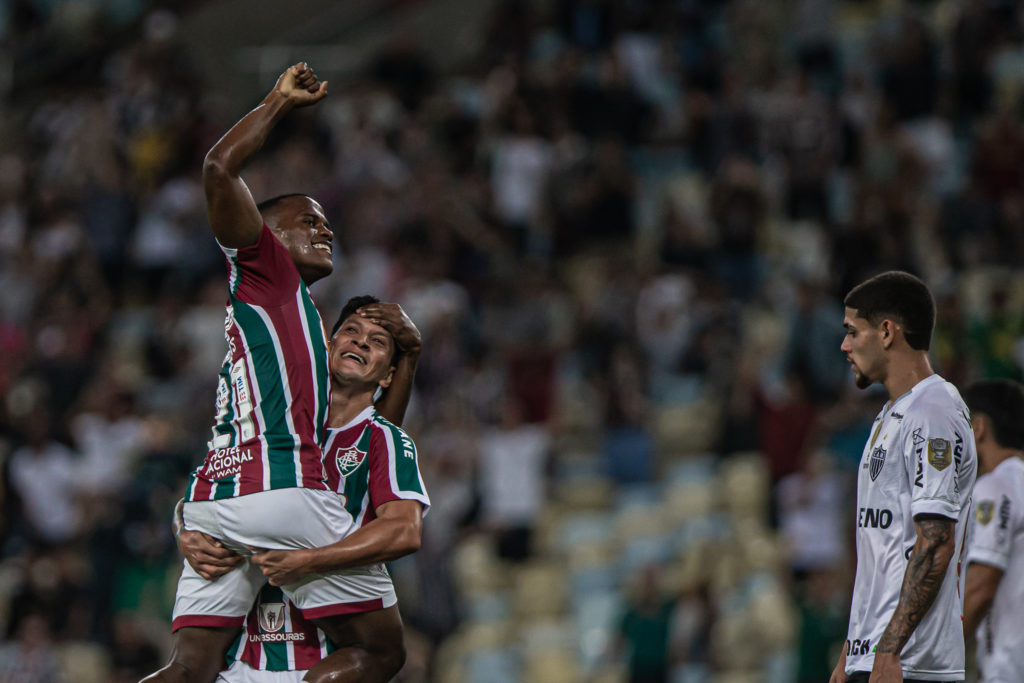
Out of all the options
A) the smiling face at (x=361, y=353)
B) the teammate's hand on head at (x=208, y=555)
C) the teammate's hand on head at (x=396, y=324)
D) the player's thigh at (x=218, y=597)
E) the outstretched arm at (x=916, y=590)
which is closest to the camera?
the outstretched arm at (x=916, y=590)

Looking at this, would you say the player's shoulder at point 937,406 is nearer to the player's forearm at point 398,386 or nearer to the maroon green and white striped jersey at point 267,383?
the player's forearm at point 398,386

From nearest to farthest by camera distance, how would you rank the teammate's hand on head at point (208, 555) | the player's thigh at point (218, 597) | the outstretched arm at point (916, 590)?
the outstretched arm at point (916, 590), the teammate's hand on head at point (208, 555), the player's thigh at point (218, 597)

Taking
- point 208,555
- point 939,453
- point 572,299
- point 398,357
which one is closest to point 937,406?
point 939,453

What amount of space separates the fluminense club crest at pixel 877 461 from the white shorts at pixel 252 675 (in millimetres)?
2166

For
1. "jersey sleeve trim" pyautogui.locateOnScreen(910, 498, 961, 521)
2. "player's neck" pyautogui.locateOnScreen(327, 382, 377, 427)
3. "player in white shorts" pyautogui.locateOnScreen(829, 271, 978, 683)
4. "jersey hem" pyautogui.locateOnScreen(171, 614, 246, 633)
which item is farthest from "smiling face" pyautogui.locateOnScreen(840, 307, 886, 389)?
"jersey hem" pyautogui.locateOnScreen(171, 614, 246, 633)

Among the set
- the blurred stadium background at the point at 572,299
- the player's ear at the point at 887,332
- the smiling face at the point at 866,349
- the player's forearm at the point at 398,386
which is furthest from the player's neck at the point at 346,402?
the blurred stadium background at the point at 572,299

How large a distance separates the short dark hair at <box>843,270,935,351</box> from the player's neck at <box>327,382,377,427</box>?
191cm

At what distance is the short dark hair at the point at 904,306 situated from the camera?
5.07 m

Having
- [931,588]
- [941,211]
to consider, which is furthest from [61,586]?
[931,588]

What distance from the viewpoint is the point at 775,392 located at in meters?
12.1

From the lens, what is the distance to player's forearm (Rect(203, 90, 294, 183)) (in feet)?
16.0

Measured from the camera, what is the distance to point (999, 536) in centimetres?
600

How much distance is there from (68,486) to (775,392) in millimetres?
6244

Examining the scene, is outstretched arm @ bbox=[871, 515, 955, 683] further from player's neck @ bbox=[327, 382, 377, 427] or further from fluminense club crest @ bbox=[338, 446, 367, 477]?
player's neck @ bbox=[327, 382, 377, 427]
